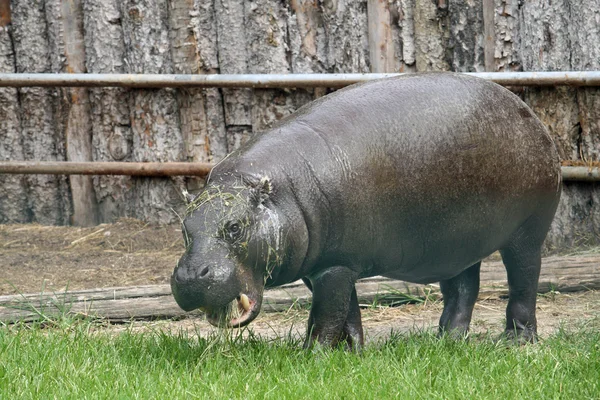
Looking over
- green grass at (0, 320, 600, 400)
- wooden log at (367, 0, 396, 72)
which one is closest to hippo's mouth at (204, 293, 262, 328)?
green grass at (0, 320, 600, 400)

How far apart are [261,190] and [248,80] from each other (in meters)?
2.96

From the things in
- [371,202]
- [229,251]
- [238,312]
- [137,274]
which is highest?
[371,202]

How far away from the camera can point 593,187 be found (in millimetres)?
6691

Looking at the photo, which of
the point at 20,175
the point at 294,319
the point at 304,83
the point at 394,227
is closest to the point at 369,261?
the point at 394,227

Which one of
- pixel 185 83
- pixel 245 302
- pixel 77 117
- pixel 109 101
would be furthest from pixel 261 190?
pixel 77 117

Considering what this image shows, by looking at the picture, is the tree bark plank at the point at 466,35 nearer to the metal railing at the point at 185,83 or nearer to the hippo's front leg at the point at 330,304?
the metal railing at the point at 185,83

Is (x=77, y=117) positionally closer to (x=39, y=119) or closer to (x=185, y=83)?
(x=39, y=119)

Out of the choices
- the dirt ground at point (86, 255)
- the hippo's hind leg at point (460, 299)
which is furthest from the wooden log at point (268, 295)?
the hippo's hind leg at point (460, 299)

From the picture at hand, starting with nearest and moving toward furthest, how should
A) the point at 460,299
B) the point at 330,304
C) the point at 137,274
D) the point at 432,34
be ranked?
the point at 330,304, the point at 460,299, the point at 137,274, the point at 432,34

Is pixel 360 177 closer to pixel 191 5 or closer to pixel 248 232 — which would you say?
pixel 248 232

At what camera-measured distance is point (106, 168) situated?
7129 mm

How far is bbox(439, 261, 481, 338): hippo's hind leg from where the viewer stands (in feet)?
16.4

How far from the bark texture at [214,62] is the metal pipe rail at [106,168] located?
18 centimetres

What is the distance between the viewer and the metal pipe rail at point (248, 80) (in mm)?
6438
